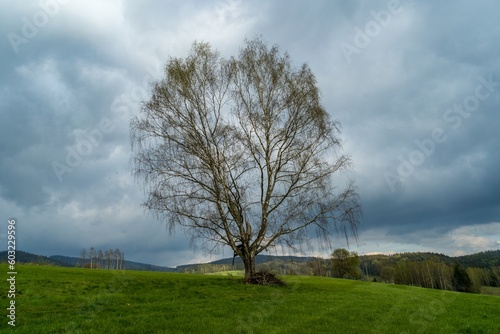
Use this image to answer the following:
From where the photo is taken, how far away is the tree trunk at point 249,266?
2441cm

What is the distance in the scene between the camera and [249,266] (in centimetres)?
2455

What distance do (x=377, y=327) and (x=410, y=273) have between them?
140 meters

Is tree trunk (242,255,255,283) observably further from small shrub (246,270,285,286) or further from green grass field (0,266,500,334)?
green grass field (0,266,500,334)

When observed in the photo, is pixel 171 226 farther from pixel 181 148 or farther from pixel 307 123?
pixel 307 123

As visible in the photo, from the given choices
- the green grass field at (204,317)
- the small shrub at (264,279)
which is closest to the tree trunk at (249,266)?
the small shrub at (264,279)

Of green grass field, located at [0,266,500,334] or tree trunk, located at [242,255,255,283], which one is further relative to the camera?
tree trunk, located at [242,255,255,283]

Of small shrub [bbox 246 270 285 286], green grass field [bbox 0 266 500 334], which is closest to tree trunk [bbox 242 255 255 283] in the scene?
small shrub [bbox 246 270 285 286]

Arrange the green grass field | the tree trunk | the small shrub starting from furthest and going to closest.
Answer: the tree trunk → the small shrub → the green grass field

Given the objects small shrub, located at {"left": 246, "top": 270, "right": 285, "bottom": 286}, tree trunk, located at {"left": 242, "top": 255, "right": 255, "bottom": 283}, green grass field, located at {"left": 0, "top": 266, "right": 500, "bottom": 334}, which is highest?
tree trunk, located at {"left": 242, "top": 255, "right": 255, "bottom": 283}

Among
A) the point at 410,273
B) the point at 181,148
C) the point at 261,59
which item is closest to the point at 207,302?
the point at 181,148

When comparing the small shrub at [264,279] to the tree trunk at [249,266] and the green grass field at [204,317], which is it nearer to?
the tree trunk at [249,266]

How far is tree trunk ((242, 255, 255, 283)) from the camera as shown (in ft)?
80.1

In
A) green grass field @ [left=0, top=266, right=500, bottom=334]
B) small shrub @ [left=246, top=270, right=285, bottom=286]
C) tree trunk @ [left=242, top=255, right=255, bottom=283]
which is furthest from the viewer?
tree trunk @ [left=242, top=255, right=255, bottom=283]

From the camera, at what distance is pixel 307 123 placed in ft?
79.5
